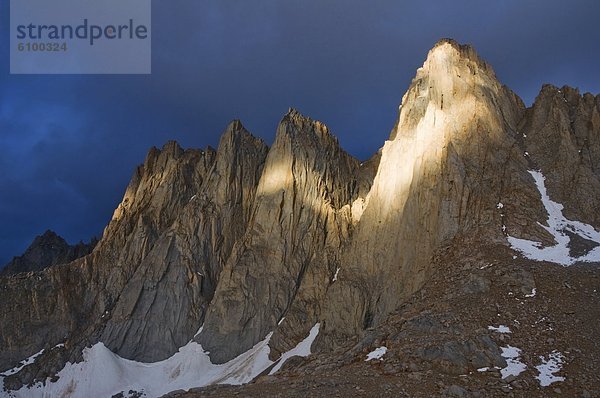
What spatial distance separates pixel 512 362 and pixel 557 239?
15.8m

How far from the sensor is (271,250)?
67.0 m

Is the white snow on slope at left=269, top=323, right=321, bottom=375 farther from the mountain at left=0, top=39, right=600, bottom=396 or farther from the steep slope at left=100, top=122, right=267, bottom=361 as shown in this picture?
the steep slope at left=100, top=122, right=267, bottom=361

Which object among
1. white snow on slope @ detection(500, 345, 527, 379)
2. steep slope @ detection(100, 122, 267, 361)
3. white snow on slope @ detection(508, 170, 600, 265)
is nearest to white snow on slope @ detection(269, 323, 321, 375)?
steep slope @ detection(100, 122, 267, 361)

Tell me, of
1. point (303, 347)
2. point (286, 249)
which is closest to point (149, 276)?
point (286, 249)

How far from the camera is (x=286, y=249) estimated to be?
2635 inches

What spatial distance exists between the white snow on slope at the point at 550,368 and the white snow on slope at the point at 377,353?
21.1ft

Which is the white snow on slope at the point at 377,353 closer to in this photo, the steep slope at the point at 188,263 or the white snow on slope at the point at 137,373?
the white snow on slope at the point at 137,373

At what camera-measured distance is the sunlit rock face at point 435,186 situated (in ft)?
126

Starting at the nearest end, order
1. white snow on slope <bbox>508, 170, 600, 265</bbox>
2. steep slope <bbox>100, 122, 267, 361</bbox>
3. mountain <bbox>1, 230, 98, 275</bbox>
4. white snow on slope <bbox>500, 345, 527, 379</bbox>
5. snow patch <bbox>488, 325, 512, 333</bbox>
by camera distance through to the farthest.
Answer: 1. white snow on slope <bbox>500, 345, 527, 379</bbox>
2. snow patch <bbox>488, 325, 512, 333</bbox>
3. white snow on slope <bbox>508, 170, 600, 265</bbox>
4. steep slope <bbox>100, 122, 267, 361</bbox>
5. mountain <bbox>1, 230, 98, 275</bbox>

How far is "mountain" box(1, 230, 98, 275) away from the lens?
106m

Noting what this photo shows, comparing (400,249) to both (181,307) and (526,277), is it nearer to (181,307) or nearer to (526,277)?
(526,277)

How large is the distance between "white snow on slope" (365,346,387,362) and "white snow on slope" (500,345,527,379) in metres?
5.06

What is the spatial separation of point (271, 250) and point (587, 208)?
1494 inches

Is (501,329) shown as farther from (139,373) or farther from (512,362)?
(139,373)
